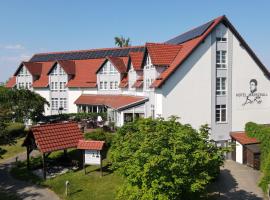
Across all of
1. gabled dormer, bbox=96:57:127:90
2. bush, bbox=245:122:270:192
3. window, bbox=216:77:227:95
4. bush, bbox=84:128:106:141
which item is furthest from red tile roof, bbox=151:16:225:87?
gabled dormer, bbox=96:57:127:90

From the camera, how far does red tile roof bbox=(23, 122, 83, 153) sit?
31608mm

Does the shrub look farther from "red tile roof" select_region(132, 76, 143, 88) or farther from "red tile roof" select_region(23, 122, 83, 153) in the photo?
"red tile roof" select_region(132, 76, 143, 88)

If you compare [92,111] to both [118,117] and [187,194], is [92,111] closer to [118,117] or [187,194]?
[118,117]

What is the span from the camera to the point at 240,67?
4034cm

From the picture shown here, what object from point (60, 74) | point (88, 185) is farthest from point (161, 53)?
point (60, 74)

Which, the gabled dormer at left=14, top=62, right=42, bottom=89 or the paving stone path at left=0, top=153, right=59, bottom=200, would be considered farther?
the gabled dormer at left=14, top=62, right=42, bottom=89

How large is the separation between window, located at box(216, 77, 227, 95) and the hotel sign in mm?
1908

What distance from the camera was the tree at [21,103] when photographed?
4809cm

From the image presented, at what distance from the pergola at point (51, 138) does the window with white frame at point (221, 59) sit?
17.0 metres

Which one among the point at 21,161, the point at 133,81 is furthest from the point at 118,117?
the point at 21,161

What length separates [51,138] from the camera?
32.3m

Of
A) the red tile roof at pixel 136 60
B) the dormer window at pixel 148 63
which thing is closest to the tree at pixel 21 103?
the red tile roof at pixel 136 60

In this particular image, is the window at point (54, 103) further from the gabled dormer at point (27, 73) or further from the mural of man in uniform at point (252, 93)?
the mural of man in uniform at point (252, 93)

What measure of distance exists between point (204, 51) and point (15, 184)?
2290 centimetres
